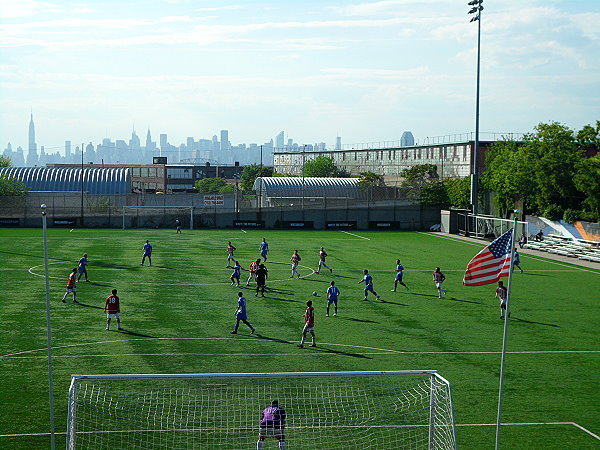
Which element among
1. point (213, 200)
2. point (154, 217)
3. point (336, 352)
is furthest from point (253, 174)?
point (336, 352)

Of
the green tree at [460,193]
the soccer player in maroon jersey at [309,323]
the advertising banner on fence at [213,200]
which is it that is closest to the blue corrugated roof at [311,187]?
the advertising banner on fence at [213,200]

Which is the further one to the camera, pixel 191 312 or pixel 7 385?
pixel 191 312

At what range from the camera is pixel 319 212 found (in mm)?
82250

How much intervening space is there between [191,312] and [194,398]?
40.1 feet

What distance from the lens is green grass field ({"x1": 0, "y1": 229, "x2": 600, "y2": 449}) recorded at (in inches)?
796

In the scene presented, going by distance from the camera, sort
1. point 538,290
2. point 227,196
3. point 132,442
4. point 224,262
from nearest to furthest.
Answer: point 132,442 → point 538,290 → point 224,262 → point 227,196

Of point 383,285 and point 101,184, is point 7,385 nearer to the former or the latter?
point 383,285

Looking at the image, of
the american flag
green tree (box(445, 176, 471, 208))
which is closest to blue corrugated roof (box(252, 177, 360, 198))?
green tree (box(445, 176, 471, 208))

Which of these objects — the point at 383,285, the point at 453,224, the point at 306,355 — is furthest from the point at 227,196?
the point at 306,355

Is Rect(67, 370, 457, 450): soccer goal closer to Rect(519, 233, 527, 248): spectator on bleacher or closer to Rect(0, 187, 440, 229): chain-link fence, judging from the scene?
Rect(519, 233, 527, 248): spectator on bleacher

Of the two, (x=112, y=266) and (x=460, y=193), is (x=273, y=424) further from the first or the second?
(x=460, y=193)

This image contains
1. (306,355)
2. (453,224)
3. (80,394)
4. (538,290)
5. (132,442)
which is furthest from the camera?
(453,224)

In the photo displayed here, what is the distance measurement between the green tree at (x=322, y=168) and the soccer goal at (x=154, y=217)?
6620 centimetres

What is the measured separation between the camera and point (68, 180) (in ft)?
350
